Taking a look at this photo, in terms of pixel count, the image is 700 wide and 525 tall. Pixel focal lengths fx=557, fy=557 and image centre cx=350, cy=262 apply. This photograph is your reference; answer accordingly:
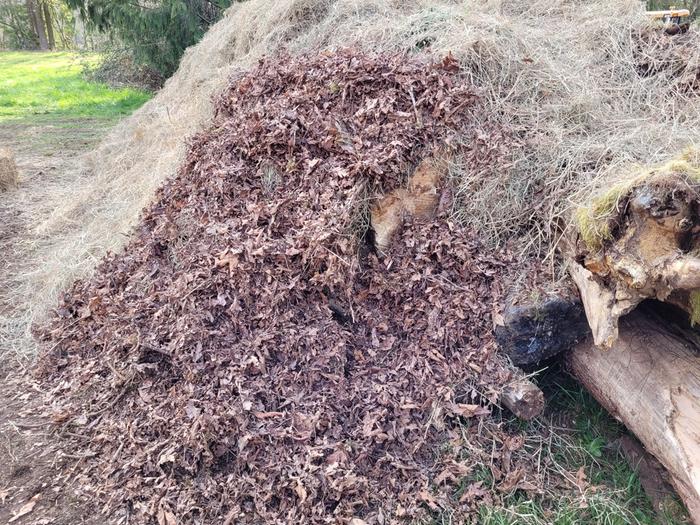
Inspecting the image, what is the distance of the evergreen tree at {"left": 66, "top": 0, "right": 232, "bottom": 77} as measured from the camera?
930 cm

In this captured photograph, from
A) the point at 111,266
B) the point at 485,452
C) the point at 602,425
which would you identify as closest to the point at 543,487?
the point at 485,452

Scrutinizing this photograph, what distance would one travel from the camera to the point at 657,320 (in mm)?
2758

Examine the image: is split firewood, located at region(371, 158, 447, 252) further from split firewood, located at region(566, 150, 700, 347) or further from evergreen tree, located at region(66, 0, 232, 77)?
evergreen tree, located at region(66, 0, 232, 77)

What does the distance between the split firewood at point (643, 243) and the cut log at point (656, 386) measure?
293mm

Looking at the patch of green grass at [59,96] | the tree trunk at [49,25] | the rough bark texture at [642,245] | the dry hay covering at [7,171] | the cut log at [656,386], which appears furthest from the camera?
the tree trunk at [49,25]

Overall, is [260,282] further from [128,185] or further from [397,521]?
[128,185]

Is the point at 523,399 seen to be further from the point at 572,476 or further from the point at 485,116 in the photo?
the point at 485,116

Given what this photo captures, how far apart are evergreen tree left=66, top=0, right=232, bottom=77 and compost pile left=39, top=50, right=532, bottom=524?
6.71 meters

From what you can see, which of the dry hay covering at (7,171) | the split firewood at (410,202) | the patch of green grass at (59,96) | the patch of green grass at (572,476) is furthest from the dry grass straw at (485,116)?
the patch of green grass at (59,96)

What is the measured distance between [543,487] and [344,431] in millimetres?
986

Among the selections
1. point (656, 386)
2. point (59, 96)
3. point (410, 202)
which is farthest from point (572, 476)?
point (59, 96)

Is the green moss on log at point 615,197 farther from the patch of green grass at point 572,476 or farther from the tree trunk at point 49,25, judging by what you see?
the tree trunk at point 49,25

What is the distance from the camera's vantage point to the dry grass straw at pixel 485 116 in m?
3.21

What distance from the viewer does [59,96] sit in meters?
11.3
